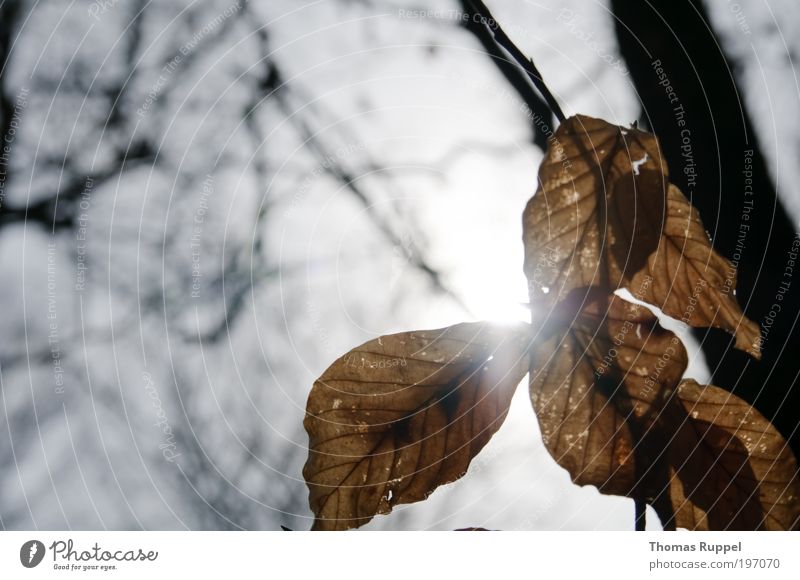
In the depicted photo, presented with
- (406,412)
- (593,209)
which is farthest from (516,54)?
(406,412)

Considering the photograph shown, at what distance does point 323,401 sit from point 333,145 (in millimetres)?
198

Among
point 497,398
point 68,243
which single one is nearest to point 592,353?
point 497,398

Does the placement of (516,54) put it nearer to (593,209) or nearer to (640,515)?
(593,209)

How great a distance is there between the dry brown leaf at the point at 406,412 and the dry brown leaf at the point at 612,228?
48mm

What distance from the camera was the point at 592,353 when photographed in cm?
36

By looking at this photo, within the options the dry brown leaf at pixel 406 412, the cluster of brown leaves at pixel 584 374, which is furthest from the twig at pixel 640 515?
the dry brown leaf at pixel 406 412

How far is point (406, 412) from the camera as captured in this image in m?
0.37

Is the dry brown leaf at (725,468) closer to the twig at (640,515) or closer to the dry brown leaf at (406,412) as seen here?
the twig at (640,515)

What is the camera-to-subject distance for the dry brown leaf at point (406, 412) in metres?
0.34

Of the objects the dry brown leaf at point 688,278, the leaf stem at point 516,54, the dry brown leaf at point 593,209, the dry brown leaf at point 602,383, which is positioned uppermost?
the leaf stem at point 516,54

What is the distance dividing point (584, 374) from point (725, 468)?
14 centimetres

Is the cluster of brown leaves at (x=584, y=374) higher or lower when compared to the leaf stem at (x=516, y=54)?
lower
